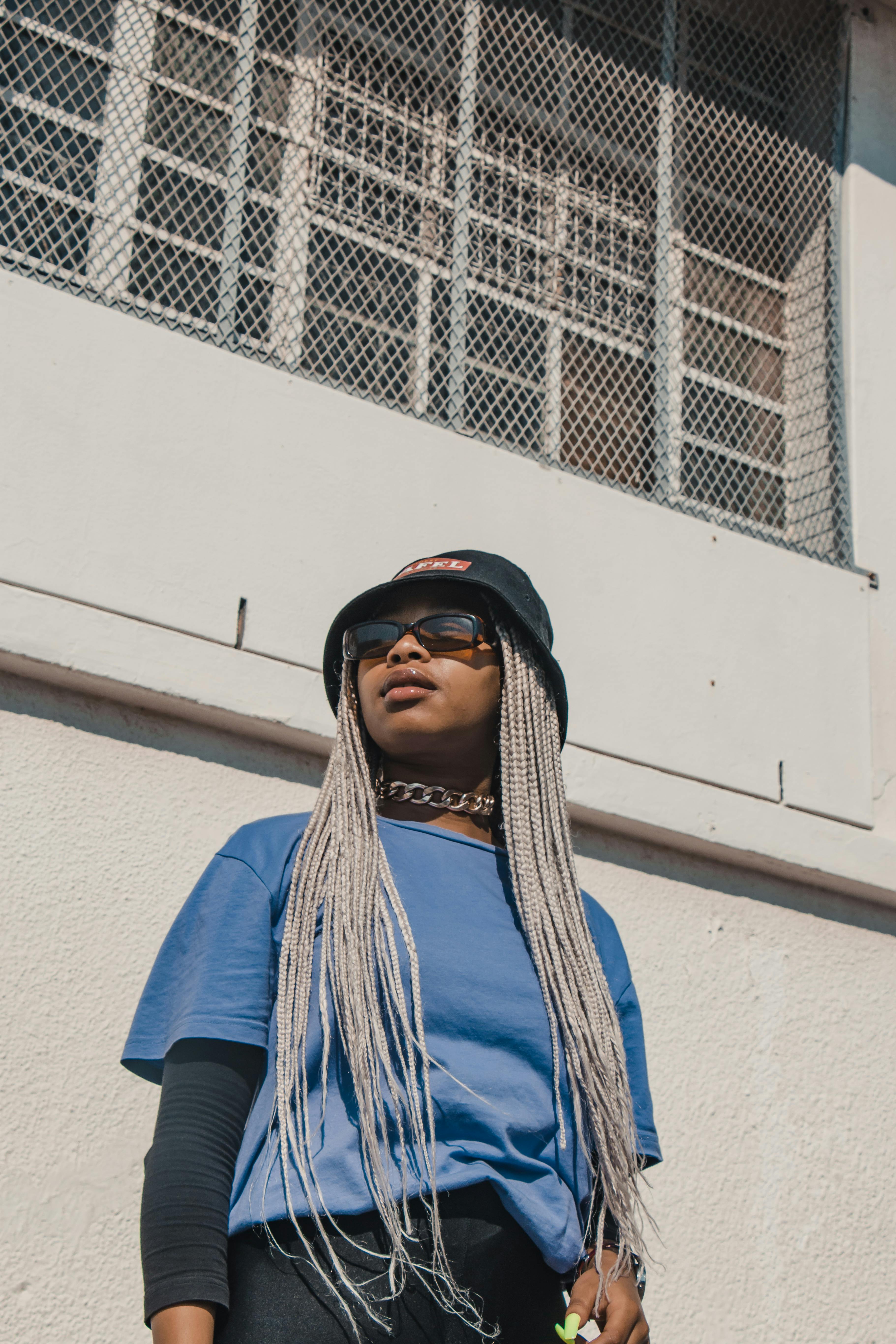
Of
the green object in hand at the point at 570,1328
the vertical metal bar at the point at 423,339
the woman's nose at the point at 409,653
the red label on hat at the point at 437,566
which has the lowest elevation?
the green object in hand at the point at 570,1328

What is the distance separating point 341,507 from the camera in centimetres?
347

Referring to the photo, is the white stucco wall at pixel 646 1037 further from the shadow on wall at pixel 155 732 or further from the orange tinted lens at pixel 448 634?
the orange tinted lens at pixel 448 634

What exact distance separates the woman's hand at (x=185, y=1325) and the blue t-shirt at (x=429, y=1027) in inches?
4.7

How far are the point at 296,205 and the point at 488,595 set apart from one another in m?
2.14

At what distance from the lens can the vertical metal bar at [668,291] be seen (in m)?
4.16

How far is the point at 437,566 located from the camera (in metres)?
2.31

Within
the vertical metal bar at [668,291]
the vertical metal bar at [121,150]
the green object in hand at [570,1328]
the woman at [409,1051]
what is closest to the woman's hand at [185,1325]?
the woman at [409,1051]

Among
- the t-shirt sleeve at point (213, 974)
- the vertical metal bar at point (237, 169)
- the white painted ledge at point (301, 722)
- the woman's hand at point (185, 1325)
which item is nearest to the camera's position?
the woman's hand at point (185, 1325)

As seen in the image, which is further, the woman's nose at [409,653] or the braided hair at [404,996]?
the woman's nose at [409,653]

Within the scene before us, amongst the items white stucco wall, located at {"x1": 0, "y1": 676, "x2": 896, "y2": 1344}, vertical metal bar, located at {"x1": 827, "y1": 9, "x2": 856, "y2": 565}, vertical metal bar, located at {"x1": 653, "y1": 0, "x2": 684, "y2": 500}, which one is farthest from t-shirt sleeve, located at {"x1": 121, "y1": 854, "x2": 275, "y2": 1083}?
vertical metal bar, located at {"x1": 827, "y1": 9, "x2": 856, "y2": 565}

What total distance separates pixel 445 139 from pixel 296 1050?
3.33 m

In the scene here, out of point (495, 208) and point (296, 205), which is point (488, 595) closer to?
point (296, 205)

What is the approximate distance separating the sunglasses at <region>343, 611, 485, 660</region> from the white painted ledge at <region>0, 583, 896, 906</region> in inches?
38.6

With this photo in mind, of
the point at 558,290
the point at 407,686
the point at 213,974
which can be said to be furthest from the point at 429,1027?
the point at 558,290
